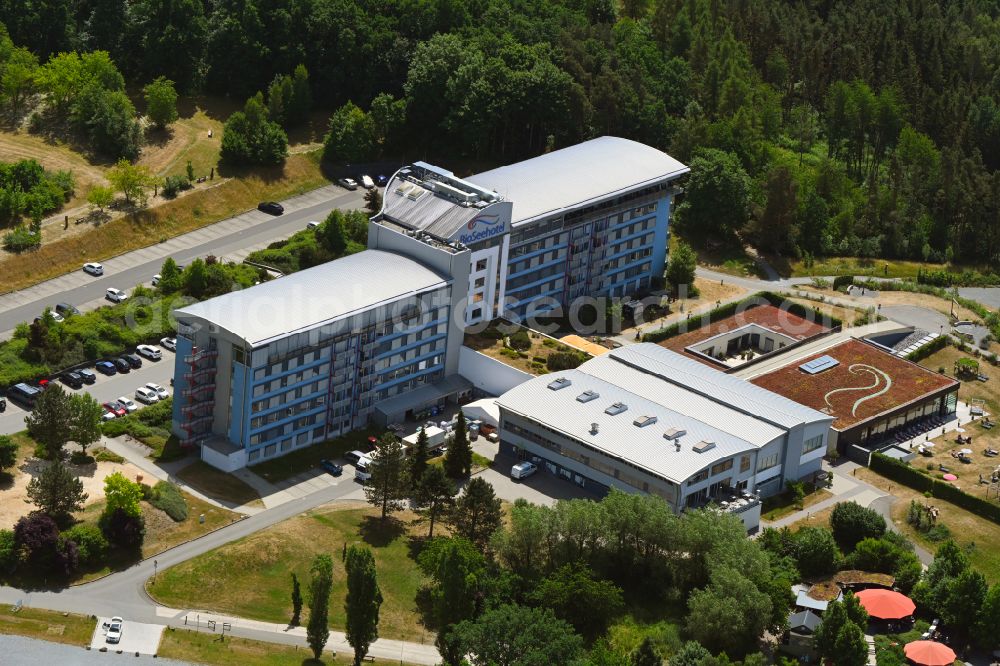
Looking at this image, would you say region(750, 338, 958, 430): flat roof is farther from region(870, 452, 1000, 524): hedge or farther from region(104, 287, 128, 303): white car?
region(104, 287, 128, 303): white car

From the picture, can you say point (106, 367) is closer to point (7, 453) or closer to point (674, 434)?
point (7, 453)

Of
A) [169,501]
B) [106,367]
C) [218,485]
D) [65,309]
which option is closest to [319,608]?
[169,501]

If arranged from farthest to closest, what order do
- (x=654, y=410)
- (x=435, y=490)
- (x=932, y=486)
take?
(x=932, y=486) → (x=654, y=410) → (x=435, y=490)

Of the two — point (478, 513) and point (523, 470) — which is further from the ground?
point (478, 513)

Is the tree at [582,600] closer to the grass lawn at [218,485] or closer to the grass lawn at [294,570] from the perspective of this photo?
the grass lawn at [294,570]

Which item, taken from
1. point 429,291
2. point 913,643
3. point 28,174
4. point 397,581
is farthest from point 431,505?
point 28,174

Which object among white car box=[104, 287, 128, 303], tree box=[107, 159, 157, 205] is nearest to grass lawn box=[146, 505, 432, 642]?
white car box=[104, 287, 128, 303]

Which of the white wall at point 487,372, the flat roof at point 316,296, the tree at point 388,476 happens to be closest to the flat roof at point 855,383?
the white wall at point 487,372
